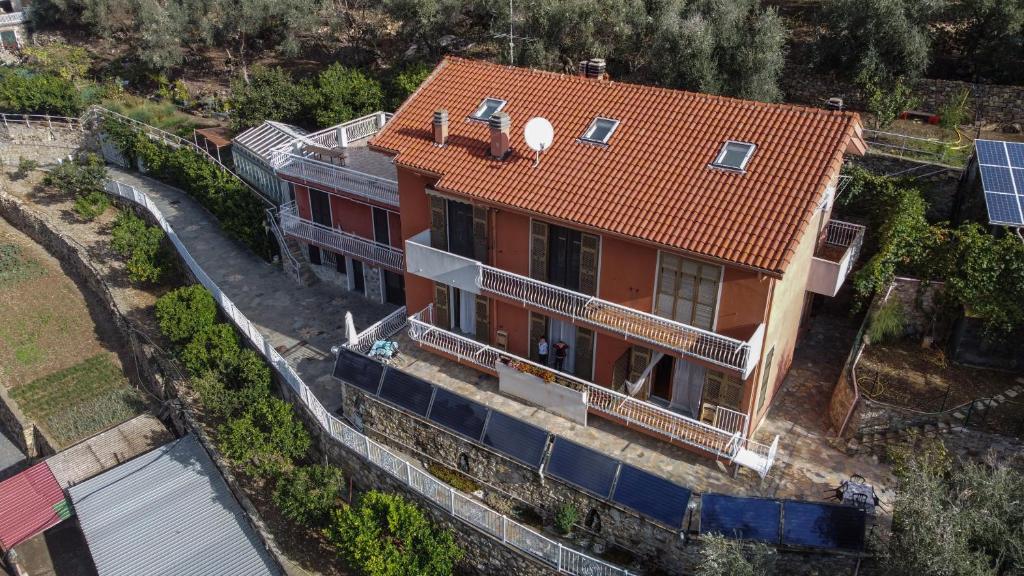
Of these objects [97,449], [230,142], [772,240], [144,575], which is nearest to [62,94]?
[230,142]

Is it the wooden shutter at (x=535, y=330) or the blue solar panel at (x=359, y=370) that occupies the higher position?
the wooden shutter at (x=535, y=330)

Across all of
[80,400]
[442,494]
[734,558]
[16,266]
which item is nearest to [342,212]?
[80,400]

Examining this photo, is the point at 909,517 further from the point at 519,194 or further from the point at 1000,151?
the point at 1000,151

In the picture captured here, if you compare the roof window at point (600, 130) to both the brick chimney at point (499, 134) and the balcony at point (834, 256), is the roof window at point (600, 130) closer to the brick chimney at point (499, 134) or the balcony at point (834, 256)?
the brick chimney at point (499, 134)

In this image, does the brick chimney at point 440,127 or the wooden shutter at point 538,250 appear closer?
the wooden shutter at point 538,250

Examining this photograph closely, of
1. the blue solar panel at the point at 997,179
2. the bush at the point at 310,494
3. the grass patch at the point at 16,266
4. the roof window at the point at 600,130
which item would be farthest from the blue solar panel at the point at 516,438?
the grass patch at the point at 16,266
